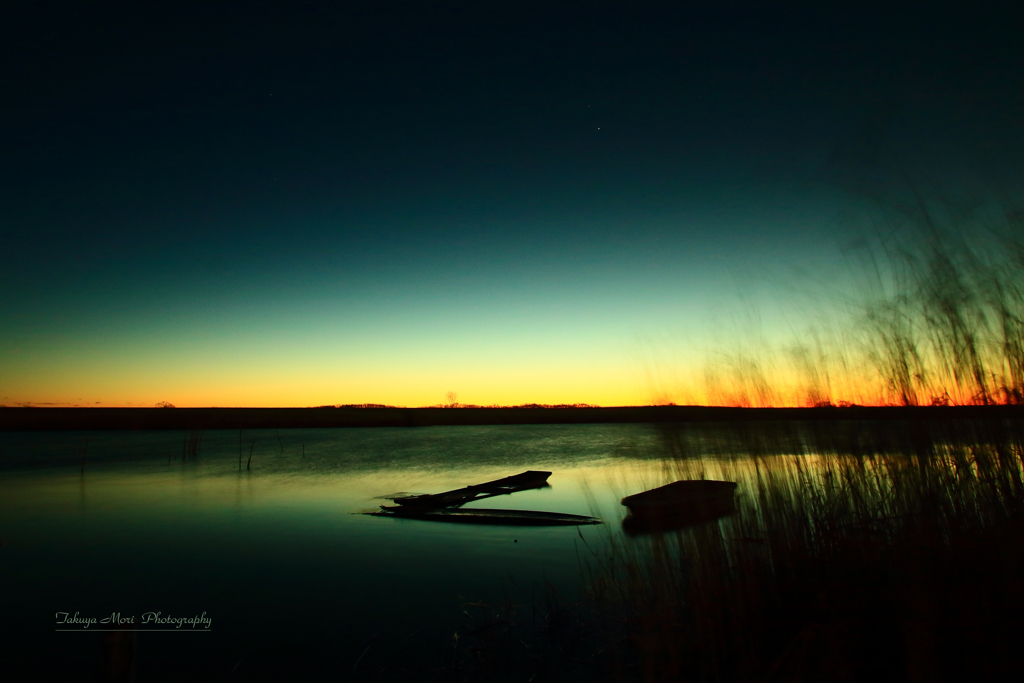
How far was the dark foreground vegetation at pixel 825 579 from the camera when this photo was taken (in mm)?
3055

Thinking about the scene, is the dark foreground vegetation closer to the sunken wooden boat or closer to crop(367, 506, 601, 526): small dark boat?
crop(367, 506, 601, 526): small dark boat

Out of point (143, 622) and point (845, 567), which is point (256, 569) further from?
point (845, 567)

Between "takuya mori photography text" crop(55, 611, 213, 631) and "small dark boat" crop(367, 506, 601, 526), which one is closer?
"takuya mori photography text" crop(55, 611, 213, 631)

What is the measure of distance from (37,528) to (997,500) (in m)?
17.0

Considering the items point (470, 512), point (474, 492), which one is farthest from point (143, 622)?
point (474, 492)

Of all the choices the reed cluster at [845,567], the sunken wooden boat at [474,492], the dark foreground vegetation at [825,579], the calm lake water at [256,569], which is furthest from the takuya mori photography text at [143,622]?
the sunken wooden boat at [474,492]

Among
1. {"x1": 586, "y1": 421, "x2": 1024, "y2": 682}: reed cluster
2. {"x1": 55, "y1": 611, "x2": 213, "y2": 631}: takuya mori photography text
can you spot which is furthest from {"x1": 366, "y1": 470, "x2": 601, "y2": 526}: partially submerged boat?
{"x1": 586, "y1": 421, "x2": 1024, "y2": 682}: reed cluster

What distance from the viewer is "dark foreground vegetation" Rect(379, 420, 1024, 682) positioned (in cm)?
305

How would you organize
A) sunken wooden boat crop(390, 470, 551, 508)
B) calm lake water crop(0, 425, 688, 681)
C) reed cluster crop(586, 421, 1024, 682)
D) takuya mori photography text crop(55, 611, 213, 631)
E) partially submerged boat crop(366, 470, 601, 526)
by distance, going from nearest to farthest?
1. reed cluster crop(586, 421, 1024, 682)
2. calm lake water crop(0, 425, 688, 681)
3. takuya mori photography text crop(55, 611, 213, 631)
4. partially submerged boat crop(366, 470, 601, 526)
5. sunken wooden boat crop(390, 470, 551, 508)

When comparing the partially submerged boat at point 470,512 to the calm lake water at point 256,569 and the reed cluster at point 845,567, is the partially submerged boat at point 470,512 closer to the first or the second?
the calm lake water at point 256,569

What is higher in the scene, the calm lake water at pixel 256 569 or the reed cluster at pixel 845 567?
the reed cluster at pixel 845 567

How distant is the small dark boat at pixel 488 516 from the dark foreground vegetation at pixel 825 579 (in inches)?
213

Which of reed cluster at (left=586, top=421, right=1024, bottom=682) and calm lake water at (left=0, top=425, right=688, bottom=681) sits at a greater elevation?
reed cluster at (left=586, top=421, right=1024, bottom=682)

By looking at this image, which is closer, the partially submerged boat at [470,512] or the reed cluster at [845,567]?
the reed cluster at [845,567]
